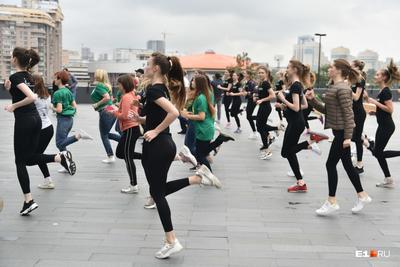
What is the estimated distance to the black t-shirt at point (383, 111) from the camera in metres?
6.98

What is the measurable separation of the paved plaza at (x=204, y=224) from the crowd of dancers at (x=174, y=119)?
0.71 feet

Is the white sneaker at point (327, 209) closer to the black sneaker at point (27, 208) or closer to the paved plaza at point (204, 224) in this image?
the paved plaza at point (204, 224)

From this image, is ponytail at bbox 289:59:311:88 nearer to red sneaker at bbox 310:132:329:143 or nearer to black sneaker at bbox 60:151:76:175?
red sneaker at bbox 310:132:329:143

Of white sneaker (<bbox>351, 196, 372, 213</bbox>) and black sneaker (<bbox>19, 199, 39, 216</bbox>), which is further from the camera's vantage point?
white sneaker (<bbox>351, 196, 372, 213</bbox>)

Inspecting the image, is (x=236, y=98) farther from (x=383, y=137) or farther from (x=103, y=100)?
(x=383, y=137)

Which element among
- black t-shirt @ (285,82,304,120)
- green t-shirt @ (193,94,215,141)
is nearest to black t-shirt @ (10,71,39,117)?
green t-shirt @ (193,94,215,141)

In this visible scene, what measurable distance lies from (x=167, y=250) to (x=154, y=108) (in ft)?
3.86

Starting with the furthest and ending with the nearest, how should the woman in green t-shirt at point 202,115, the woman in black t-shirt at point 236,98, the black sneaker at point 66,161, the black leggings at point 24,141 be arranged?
the woman in black t-shirt at point 236,98 < the woman in green t-shirt at point 202,115 < the black sneaker at point 66,161 < the black leggings at point 24,141

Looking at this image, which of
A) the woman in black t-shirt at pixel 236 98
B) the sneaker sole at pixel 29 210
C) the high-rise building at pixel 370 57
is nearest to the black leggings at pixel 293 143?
the sneaker sole at pixel 29 210

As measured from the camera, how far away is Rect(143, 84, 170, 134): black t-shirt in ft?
13.4

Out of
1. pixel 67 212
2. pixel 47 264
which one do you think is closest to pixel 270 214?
pixel 67 212

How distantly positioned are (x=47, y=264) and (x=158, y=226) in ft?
4.47

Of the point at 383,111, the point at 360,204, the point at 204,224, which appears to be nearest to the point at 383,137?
the point at 383,111

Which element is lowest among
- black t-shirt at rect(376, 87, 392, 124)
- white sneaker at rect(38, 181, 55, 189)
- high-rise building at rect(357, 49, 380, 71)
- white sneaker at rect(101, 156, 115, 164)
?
white sneaker at rect(101, 156, 115, 164)
